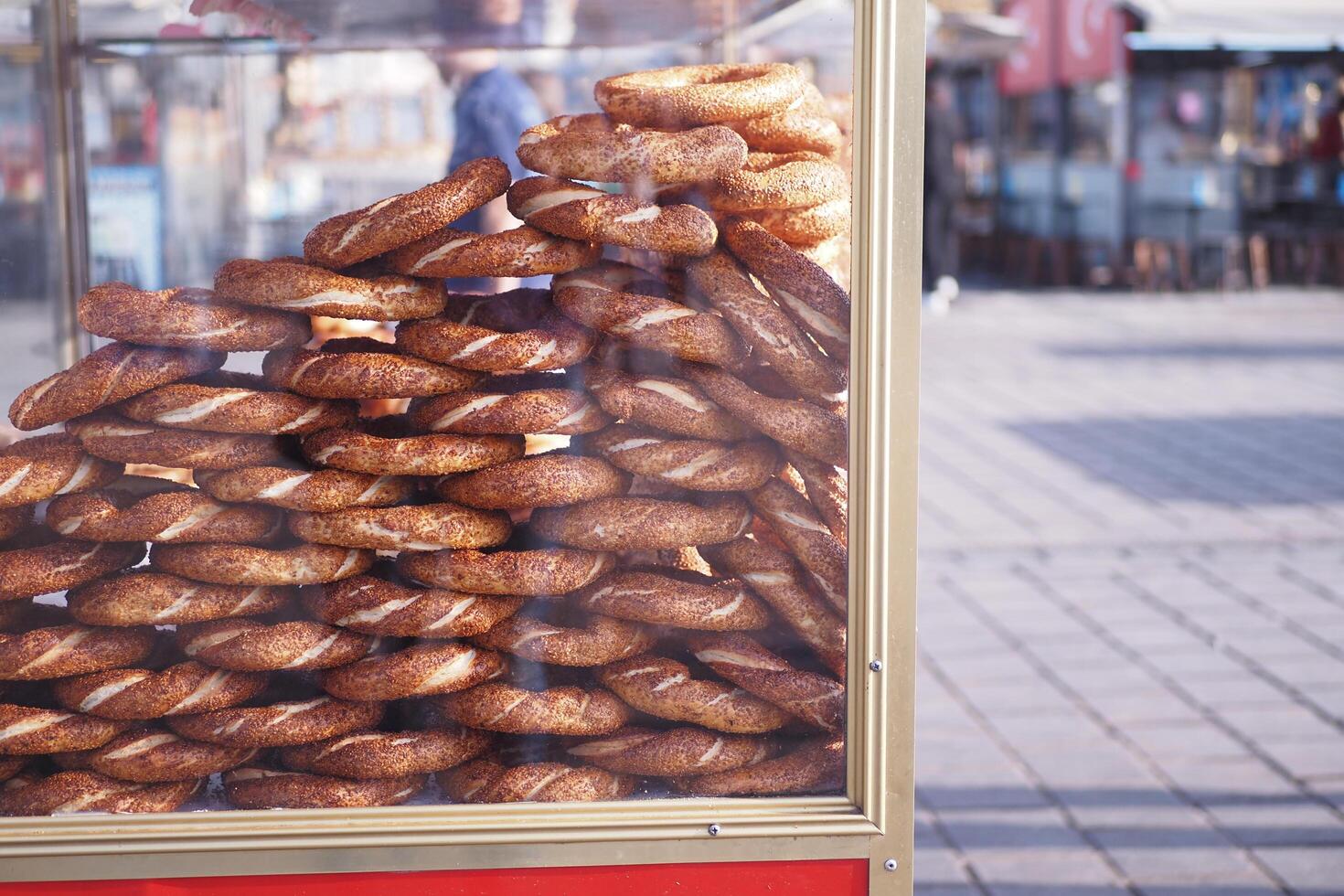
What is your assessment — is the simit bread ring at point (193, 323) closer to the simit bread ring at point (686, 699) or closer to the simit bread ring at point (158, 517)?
the simit bread ring at point (158, 517)

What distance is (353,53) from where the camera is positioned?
3.59 m

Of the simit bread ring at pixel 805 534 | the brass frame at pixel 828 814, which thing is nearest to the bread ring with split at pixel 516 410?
the simit bread ring at pixel 805 534

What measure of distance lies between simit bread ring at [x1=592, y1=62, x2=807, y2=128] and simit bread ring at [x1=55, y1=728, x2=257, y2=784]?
37.1 inches

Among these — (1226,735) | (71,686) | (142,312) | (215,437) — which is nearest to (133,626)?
(71,686)

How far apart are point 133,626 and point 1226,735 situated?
3242 mm

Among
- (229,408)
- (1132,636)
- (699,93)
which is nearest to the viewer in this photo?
(229,408)

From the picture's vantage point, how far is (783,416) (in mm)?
1642

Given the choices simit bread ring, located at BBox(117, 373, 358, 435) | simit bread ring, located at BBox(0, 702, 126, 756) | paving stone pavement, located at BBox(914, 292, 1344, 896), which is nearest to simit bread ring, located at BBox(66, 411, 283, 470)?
simit bread ring, located at BBox(117, 373, 358, 435)

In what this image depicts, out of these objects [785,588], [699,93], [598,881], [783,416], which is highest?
[699,93]

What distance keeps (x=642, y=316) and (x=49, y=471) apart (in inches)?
28.9

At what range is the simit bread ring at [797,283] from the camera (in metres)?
1.61

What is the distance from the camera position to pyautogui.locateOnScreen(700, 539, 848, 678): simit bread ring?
65.7 inches

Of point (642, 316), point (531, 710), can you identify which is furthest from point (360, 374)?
point (531, 710)

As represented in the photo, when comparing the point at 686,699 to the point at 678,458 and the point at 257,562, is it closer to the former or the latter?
the point at 678,458
